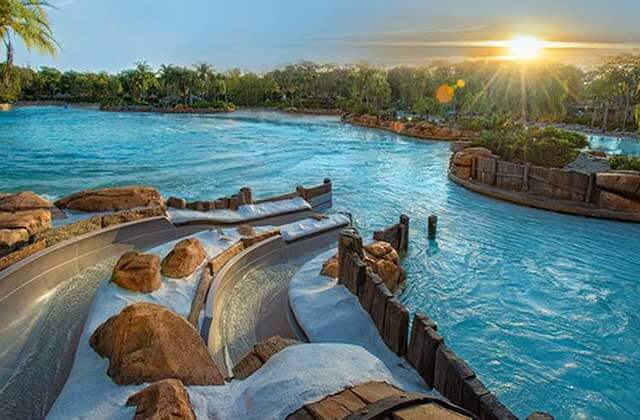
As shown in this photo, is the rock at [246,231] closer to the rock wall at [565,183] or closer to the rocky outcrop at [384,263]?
the rocky outcrop at [384,263]

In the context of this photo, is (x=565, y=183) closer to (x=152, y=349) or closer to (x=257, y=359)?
(x=257, y=359)

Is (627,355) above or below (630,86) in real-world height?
below

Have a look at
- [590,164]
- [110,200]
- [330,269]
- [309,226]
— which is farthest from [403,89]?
[330,269]

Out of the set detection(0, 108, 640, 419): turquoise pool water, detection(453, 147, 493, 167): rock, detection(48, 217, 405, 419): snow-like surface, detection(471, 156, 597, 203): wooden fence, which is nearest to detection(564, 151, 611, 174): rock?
detection(471, 156, 597, 203): wooden fence

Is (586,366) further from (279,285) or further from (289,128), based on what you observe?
(289,128)

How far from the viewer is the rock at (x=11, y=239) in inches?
301

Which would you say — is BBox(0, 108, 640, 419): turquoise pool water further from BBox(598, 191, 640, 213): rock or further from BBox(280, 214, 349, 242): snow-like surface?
BBox(280, 214, 349, 242): snow-like surface

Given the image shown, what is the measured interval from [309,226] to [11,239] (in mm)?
6115

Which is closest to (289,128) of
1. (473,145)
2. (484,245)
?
(473,145)

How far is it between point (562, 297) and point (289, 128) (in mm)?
40629

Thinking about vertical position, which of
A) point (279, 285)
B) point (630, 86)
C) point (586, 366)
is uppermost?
point (630, 86)

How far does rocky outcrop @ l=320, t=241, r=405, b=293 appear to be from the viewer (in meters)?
8.89

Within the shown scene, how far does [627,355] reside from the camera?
24.6ft

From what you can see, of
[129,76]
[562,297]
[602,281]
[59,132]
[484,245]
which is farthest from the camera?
[129,76]
